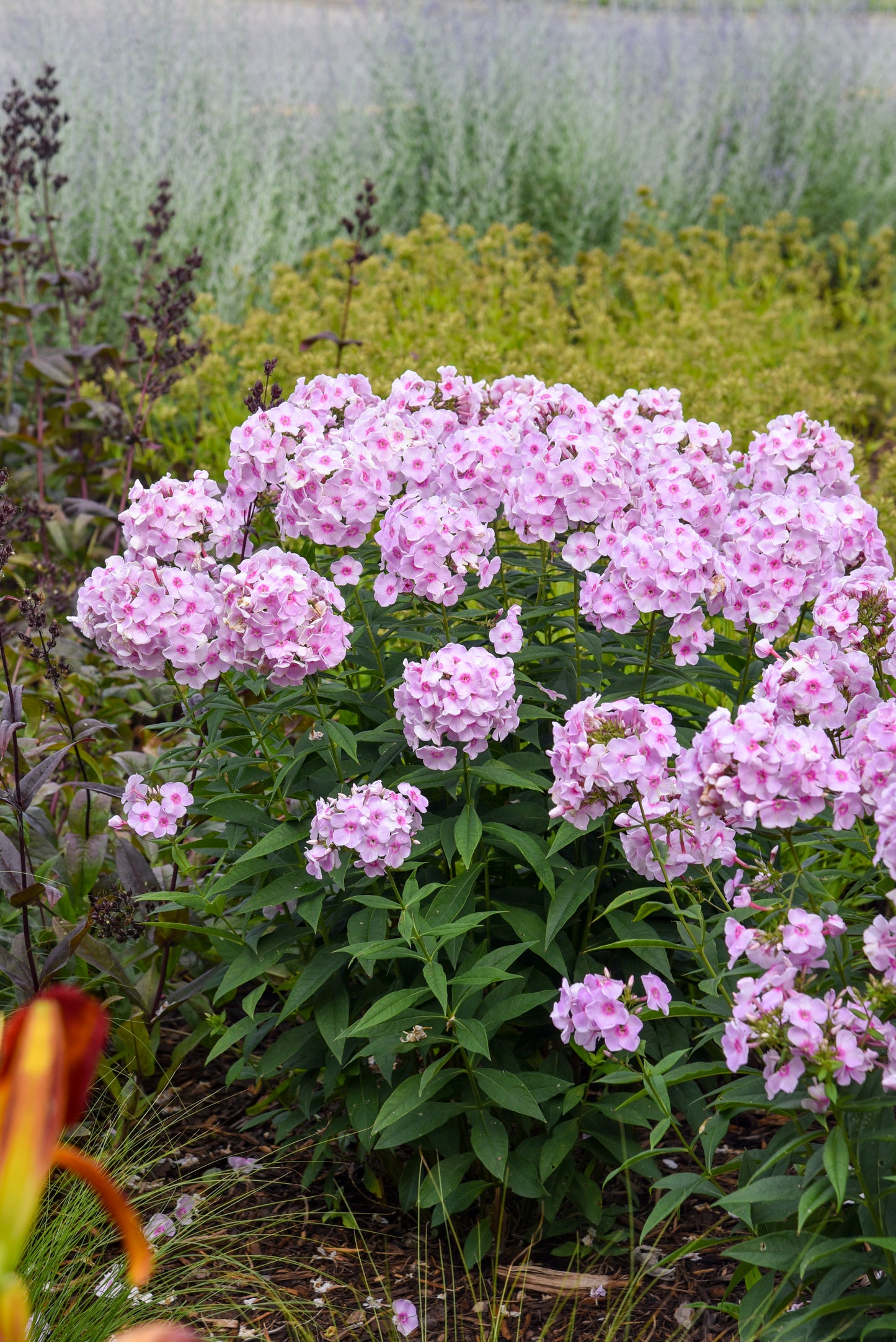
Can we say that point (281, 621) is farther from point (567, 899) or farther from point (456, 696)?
point (567, 899)

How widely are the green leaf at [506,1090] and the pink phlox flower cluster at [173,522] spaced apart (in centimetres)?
113

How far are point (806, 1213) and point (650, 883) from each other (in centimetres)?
98

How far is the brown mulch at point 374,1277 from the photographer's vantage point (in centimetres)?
254

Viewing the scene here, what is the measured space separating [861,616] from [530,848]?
0.71 meters

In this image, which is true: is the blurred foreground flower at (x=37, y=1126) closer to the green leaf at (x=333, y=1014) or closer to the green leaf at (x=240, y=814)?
the green leaf at (x=333, y=1014)

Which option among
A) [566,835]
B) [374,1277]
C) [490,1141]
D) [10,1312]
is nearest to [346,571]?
[566,835]

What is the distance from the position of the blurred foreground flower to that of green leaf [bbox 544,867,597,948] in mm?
1386

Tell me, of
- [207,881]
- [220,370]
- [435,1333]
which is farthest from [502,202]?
[435,1333]

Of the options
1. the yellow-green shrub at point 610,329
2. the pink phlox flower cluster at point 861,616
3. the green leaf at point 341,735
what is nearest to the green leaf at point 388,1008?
the green leaf at point 341,735

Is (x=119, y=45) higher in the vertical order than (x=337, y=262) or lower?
higher

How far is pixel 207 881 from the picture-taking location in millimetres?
2906

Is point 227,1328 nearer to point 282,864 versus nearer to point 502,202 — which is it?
point 282,864

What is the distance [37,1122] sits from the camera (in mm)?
966

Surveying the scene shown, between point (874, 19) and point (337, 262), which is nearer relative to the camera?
point (337, 262)
